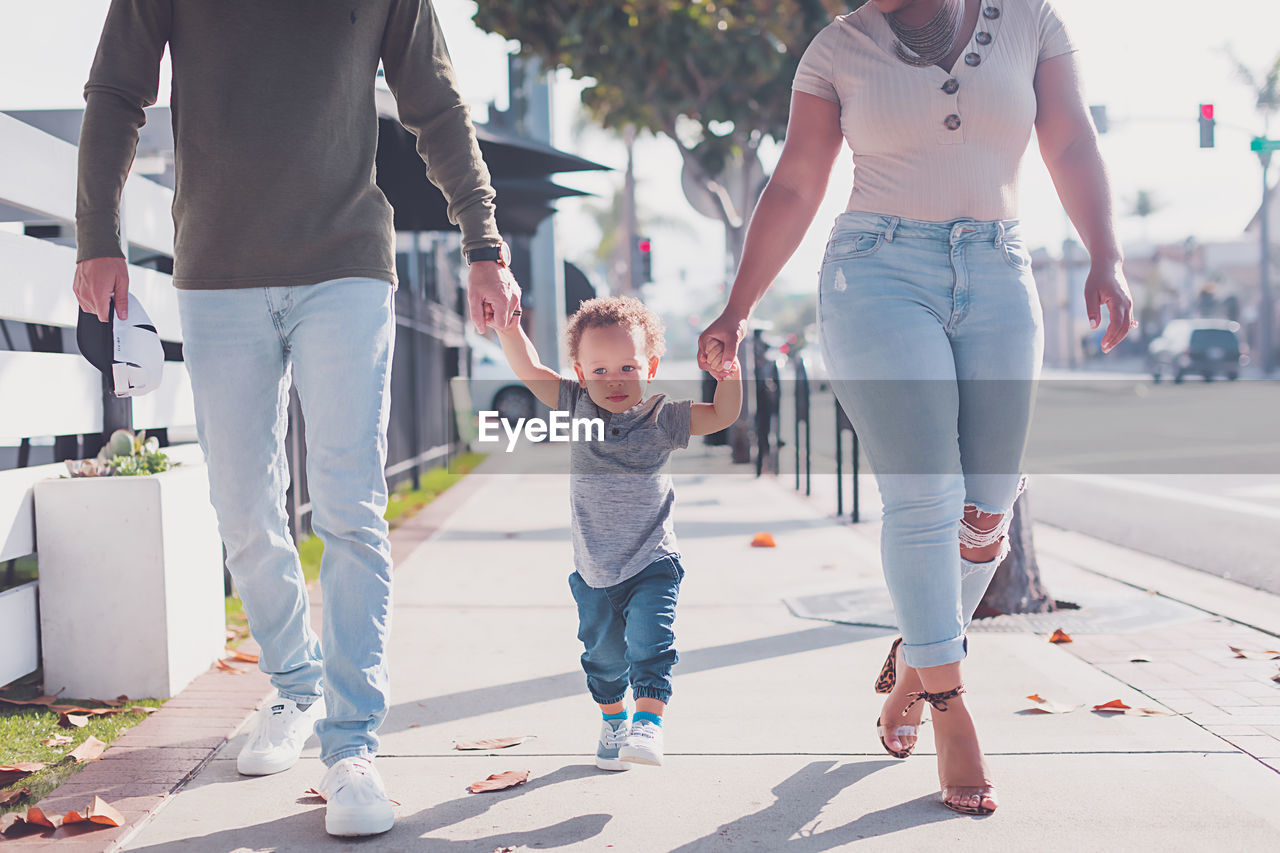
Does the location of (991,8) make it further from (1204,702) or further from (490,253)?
(1204,702)

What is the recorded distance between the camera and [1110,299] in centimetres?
279

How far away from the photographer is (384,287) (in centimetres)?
279

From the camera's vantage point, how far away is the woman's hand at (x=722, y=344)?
9.20 ft

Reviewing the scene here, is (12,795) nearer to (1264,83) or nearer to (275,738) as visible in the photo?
(275,738)

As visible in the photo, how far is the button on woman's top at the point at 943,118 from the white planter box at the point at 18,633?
264 centimetres

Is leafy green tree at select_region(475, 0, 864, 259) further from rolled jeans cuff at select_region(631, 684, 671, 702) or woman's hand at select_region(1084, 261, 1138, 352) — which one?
rolled jeans cuff at select_region(631, 684, 671, 702)

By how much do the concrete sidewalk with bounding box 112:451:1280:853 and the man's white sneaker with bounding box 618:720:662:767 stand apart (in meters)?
0.08

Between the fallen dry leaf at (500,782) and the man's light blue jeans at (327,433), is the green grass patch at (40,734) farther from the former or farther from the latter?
the fallen dry leaf at (500,782)

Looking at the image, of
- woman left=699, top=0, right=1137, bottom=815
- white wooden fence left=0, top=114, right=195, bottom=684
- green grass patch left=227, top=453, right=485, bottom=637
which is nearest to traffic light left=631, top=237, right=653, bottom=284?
green grass patch left=227, top=453, right=485, bottom=637

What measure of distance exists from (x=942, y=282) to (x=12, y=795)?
2455mm

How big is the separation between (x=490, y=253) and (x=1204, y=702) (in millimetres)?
2427

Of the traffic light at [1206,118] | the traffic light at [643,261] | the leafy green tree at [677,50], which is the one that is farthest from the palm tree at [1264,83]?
the leafy green tree at [677,50]

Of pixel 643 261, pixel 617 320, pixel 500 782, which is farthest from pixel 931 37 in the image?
pixel 643 261

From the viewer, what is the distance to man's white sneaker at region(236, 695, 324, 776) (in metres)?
2.94
